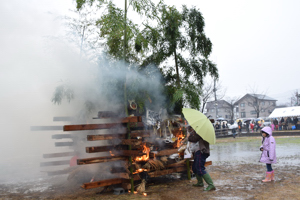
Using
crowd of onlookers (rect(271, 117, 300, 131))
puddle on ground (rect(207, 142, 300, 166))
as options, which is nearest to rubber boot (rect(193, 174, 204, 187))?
puddle on ground (rect(207, 142, 300, 166))

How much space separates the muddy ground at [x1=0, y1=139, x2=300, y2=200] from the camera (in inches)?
229

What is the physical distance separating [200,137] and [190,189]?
4.49 ft

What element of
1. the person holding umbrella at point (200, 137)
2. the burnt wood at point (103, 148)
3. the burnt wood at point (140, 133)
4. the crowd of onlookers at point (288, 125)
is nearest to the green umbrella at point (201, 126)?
the person holding umbrella at point (200, 137)

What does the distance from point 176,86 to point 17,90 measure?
614 centimetres

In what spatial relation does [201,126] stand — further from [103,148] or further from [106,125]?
[103,148]

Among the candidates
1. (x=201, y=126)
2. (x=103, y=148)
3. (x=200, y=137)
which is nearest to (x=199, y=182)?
(x=200, y=137)

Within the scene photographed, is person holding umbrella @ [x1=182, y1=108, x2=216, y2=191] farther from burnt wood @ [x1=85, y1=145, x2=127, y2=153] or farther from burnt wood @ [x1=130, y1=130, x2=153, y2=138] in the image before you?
burnt wood @ [x1=85, y1=145, x2=127, y2=153]

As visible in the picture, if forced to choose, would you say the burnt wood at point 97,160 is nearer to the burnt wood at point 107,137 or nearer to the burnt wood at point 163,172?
the burnt wood at point 107,137

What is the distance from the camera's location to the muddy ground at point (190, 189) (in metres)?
5.82

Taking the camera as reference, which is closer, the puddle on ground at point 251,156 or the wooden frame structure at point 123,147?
the wooden frame structure at point 123,147

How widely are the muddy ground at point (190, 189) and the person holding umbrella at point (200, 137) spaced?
0.40 m

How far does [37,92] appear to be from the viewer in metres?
10.1

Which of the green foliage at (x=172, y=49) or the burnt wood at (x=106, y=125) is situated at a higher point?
the green foliage at (x=172, y=49)

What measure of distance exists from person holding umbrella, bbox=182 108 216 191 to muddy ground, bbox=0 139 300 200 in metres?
0.40
